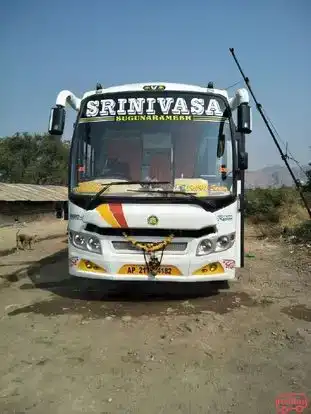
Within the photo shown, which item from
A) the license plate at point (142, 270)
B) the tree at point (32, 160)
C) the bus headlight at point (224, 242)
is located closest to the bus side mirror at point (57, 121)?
the license plate at point (142, 270)

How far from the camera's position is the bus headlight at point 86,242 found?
17.1 ft

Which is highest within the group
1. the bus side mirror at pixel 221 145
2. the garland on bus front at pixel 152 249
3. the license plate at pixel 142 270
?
the bus side mirror at pixel 221 145

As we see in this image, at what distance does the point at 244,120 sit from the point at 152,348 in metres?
3.24

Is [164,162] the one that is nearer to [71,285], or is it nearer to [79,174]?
[79,174]

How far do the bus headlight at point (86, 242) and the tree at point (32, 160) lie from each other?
39.1 meters

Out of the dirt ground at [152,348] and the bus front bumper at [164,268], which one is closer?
the dirt ground at [152,348]

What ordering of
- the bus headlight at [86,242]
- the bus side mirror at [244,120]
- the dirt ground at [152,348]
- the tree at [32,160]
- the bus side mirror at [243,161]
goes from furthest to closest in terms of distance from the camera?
the tree at [32,160] → the bus side mirror at [243,161] → the bus side mirror at [244,120] → the bus headlight at [86,242] → the dirt ground at [152,348]

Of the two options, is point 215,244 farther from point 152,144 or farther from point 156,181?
point 152,144

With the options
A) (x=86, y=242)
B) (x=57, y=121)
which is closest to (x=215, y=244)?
(x=86, y=242)

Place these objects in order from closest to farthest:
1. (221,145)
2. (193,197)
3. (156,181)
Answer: (193,197) → (156,181) → (221,145)

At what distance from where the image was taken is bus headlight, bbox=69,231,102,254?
521cm

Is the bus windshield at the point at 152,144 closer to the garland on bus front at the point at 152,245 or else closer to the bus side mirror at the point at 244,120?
the bus side mirror at the point at 244,120

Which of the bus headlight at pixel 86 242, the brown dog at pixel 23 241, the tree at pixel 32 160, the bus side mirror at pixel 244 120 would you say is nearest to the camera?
the bus headlight at pixel 86 242

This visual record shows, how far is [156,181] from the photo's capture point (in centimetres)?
535
